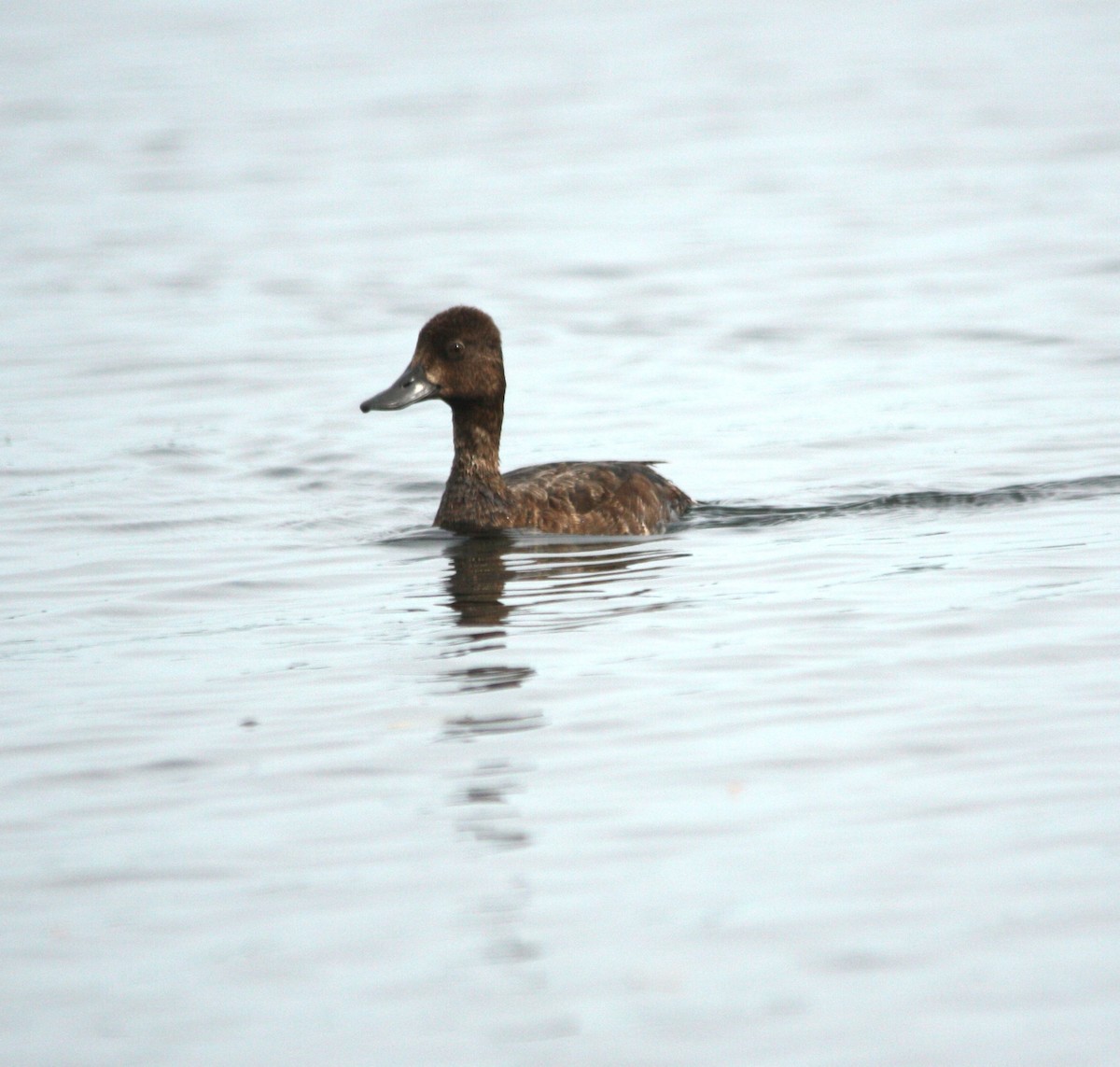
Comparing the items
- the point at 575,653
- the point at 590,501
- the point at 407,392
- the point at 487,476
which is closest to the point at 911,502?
the point at 590,501

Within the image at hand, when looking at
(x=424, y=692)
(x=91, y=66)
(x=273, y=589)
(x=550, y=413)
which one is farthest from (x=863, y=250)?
(x=91, y=66)

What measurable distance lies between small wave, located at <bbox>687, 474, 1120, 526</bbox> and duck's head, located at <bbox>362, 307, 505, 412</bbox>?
1.50m

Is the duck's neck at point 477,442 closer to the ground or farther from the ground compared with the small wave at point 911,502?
farther from the ground

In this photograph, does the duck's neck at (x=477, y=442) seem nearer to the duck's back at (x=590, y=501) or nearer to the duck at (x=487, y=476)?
the duck at (x=487, y=476)

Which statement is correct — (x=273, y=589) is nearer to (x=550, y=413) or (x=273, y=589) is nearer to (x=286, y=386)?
(x=550, y=413)

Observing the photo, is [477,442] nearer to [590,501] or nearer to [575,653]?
[590,501]

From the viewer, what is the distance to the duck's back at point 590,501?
1165 centimetres

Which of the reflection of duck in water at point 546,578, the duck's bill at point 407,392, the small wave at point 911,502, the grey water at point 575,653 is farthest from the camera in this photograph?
the small wave at point 911,502

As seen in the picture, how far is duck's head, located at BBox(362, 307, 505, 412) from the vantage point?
38.2 feet

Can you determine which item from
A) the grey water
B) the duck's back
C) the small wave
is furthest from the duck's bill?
the small wave

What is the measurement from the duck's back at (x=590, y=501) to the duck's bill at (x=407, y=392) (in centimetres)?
72

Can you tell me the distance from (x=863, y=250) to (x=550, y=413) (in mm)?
9211

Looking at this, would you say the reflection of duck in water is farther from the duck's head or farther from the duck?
the duck's head

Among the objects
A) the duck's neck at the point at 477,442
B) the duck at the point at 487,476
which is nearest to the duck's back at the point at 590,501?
the duck at the point at 487,476
